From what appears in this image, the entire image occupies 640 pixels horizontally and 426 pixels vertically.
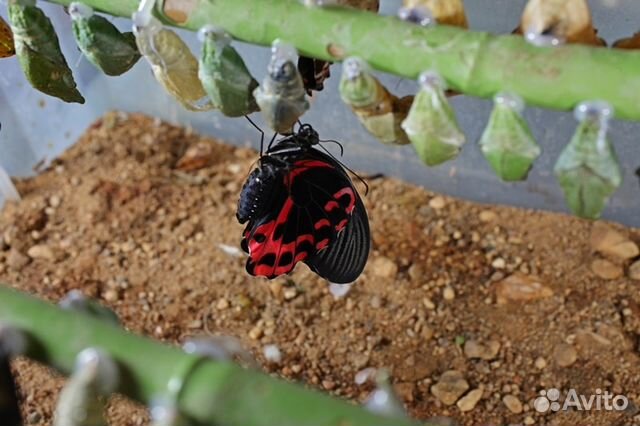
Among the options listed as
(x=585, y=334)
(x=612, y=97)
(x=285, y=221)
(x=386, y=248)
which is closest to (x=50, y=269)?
(x=386, y=248)

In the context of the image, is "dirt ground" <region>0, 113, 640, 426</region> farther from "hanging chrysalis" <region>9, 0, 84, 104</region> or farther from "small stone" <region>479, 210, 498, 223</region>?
"hanging chrysalis" <region>9, 0, 84, 104</region>

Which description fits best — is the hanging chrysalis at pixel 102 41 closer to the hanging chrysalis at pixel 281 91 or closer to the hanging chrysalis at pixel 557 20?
the hanging chrysalis at pixel 281 91

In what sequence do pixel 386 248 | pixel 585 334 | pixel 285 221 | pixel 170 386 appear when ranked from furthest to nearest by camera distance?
pixel 386 248, pixel 585 334, pixel 285 221, pixel 170 386

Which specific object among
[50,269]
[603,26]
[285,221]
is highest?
[603,26]

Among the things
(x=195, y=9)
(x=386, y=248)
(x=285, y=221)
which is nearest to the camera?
(x=195, y=9)

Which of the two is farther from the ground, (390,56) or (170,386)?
(390,56)

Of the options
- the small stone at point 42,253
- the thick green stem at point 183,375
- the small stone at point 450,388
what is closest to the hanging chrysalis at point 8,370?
the thick green stem at point 183,375

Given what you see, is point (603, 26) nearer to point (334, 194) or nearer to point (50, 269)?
point (334, 194)

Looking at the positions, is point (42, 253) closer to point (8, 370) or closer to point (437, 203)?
point (437, 203)
